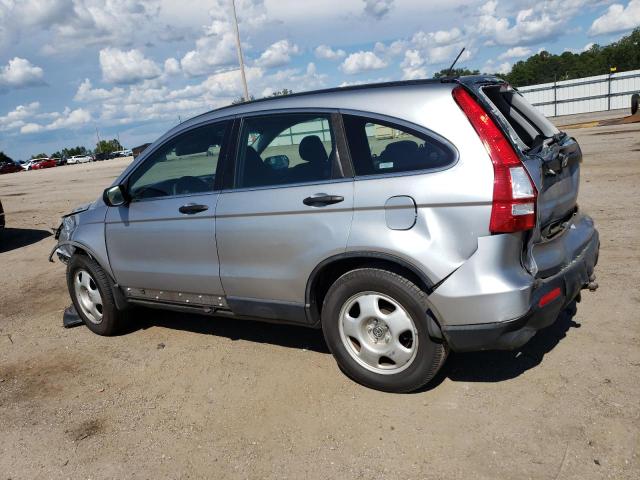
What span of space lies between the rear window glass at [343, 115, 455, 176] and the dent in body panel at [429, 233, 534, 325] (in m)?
0.54

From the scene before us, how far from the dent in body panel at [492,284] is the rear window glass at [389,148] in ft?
1.78

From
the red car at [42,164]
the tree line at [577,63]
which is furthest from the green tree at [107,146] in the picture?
the tree line at [577,63]

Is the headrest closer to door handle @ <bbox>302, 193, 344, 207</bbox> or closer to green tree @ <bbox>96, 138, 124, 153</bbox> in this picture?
door handle @ <bbox>302, 193, 344, 207</bbox>

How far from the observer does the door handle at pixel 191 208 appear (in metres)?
4.08

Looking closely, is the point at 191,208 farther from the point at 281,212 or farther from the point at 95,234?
the point at 95,234

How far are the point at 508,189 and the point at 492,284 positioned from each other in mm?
513

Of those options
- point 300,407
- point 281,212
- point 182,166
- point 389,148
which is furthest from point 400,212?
point 182,166

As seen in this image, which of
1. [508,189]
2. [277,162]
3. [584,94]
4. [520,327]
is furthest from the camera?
[584,94]

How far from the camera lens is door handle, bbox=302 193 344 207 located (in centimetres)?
344

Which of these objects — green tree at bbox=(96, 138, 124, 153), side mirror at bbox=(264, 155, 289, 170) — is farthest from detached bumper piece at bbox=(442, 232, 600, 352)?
green tree at bbox=(96, 138, 124, 153)

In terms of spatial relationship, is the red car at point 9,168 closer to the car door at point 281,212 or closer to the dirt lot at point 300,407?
the dirt lot at point 300,407

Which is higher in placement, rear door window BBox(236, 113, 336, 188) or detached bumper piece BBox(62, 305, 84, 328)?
rear door window BBox(236, 113, 336, 188)

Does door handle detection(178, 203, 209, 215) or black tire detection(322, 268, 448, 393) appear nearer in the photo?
black tire detection(322, 268, 448, 393)

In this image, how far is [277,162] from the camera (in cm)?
387
